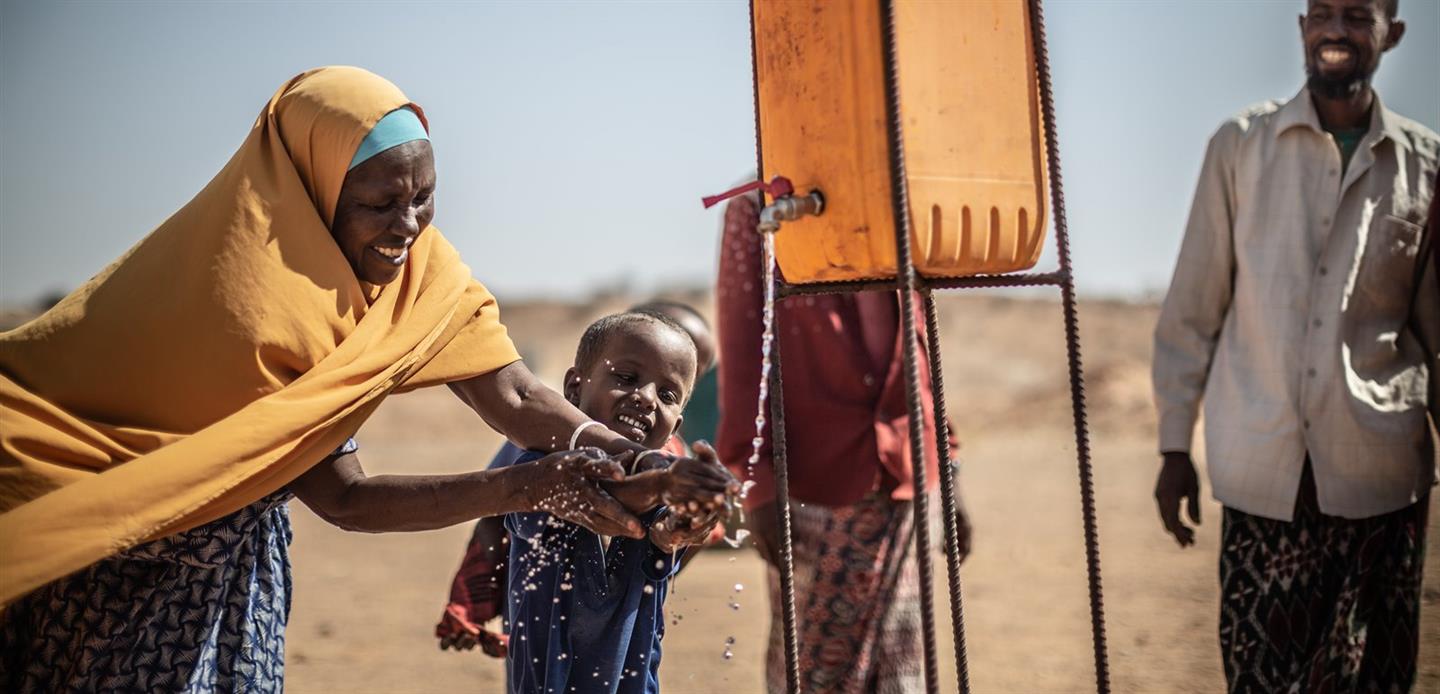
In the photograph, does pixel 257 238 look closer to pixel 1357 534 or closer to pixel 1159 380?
pixel 1159 380

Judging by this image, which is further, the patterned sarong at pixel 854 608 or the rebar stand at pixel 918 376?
the patterned sarong at pixel 854 608

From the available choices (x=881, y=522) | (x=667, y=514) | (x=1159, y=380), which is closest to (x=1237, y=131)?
(x=1159, y=380)

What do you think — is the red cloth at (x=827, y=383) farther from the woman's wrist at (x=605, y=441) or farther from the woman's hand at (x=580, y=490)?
the woman's hand at (x=580, y=490)

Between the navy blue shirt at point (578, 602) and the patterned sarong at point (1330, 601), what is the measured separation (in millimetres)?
1973

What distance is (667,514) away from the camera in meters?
2.84

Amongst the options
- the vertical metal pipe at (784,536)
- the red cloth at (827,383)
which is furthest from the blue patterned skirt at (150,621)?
the red cloth at (827,383)

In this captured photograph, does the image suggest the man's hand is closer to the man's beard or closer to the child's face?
the man's beard

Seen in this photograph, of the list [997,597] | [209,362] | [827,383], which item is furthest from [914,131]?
[997,597]

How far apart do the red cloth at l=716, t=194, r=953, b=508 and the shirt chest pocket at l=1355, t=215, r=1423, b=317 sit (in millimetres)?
1340

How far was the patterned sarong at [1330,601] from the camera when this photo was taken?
3.84m

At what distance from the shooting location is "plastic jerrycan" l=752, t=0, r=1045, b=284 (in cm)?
251

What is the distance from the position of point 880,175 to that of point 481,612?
73.6 inches

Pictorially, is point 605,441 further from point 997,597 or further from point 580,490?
point 997,597

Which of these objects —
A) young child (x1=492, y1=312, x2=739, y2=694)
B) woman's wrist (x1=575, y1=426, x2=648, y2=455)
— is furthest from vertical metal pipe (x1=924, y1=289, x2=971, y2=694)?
woman's wrist (x1=575, y1=426, x2=648, y2=455)
